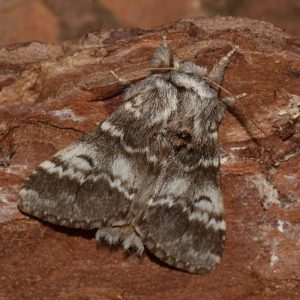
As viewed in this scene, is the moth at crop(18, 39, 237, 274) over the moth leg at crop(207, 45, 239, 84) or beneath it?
beneath

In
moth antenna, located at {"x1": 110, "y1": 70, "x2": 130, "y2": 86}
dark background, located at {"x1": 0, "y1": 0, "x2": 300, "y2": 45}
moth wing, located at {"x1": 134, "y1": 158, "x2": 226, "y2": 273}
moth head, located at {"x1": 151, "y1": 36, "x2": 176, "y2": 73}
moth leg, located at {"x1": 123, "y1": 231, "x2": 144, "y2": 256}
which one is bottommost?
moth leg, located at {"x1": 123, "y1": 231, "x2": 144, "y2": 256}

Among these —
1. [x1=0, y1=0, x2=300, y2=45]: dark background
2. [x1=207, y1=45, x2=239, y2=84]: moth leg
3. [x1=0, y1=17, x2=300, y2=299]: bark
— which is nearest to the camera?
[x1=0, y1=17, x2=300, y2=299]: bark

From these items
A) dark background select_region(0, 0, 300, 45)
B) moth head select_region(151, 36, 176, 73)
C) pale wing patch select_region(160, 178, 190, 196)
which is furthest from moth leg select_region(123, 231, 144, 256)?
dark background select_region(0, 0, 300, 45)

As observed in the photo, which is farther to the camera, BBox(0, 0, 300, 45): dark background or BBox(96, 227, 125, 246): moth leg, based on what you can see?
BBox(0, 0, 300, 45): dark background

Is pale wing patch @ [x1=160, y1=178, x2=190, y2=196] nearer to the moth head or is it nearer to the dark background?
the moth head

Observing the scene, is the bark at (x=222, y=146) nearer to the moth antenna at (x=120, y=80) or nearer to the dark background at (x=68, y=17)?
the moth antenna at (x=120, y=80)

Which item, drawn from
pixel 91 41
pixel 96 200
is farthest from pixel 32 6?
pixel 96 200

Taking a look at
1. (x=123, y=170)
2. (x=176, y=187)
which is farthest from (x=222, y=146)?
(x=123, y=170)
